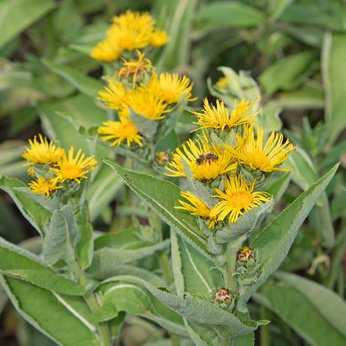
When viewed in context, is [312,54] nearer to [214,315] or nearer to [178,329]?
[178,329]

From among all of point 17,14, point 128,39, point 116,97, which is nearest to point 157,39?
point 128,39

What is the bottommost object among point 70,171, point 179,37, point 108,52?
point 70,171

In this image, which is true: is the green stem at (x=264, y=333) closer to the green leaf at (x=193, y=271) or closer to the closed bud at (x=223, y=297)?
the green leaf at (x=193, y=271)

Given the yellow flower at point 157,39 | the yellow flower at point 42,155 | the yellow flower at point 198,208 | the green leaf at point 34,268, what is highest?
the yellow flower at point 157,39

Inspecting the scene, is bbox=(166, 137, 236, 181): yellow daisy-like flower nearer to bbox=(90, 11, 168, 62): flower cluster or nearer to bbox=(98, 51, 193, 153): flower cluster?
bbox=(98, 51, 193, 153): flower cluster

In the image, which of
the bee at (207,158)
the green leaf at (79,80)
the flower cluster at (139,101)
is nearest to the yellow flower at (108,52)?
the flower cluster at (139,101)

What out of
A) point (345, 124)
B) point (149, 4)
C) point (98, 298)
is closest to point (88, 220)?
point (98, 298)

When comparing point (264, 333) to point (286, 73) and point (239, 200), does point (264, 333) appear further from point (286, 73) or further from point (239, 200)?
point (286, 73)
